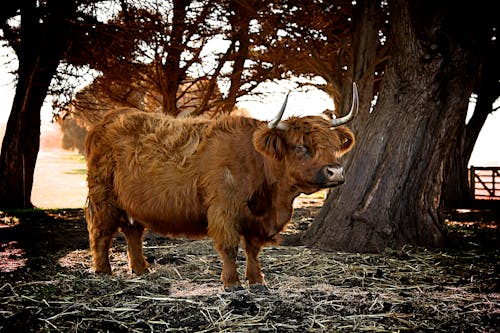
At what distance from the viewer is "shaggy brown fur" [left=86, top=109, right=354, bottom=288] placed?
189 inches

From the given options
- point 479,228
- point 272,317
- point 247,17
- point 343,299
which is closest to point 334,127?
point 343,299

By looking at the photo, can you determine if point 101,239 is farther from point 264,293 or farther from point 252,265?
point 264,293

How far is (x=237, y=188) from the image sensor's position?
16.1ft

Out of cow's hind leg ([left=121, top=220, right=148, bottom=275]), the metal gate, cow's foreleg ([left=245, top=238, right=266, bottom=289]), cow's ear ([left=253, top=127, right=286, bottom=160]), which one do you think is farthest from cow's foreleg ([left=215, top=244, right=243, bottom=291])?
Result: the metal gate

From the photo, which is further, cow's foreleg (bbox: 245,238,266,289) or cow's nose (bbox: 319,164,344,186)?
cow's foreleg (bbox: 245,238,266,289)

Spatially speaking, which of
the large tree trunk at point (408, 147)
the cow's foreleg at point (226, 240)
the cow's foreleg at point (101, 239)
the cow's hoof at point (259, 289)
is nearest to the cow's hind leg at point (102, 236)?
the cow's foreleg at point (101, 239)

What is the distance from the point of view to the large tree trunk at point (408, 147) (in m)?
7.17

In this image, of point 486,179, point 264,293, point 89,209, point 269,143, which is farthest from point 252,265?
point 486,179

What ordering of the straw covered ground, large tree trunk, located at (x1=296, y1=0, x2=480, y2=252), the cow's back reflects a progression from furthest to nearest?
large tree trunk, located at (x1=296, y1=0, x2=480, y2=252), the cow's back, the straw covered ground

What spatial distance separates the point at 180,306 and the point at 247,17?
35.9ft

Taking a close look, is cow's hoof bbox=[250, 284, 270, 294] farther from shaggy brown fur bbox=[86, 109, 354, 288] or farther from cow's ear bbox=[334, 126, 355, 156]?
cow's ear bbox=[334, 126, 355, 156]

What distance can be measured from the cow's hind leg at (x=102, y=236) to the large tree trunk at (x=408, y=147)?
2882mm

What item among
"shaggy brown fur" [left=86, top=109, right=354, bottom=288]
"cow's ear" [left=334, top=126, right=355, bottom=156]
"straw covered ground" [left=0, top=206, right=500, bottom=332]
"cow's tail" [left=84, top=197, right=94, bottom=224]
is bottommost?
"straw covered ground" [left=0, top=206, right=500, bottom=332]

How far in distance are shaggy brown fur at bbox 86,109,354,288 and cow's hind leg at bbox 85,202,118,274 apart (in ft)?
0.04
